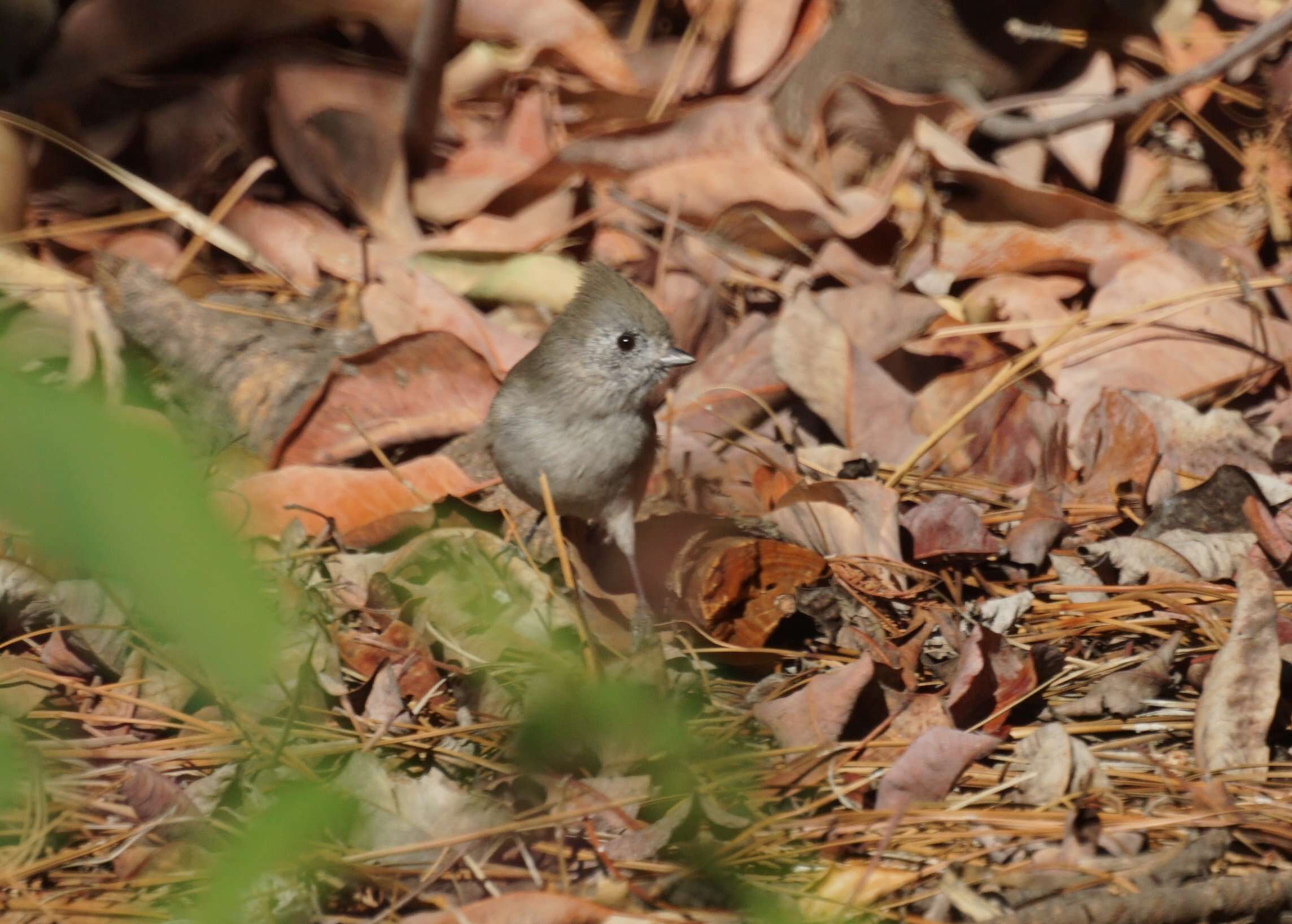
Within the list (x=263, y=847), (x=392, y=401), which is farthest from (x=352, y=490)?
(x=263, y=847)

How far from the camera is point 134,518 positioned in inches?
20.8

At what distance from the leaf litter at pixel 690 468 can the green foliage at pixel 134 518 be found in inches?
0.6

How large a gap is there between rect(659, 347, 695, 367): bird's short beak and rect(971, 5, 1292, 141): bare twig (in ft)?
5.58

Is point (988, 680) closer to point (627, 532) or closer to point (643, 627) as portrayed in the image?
point (643, 627)

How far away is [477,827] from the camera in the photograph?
206 centimetres

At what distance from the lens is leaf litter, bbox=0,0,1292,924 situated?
6.44 feet

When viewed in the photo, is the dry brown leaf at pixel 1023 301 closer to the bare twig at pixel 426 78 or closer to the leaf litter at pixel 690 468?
the leaf litter at pixel 690 468

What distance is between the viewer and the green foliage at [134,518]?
53cm

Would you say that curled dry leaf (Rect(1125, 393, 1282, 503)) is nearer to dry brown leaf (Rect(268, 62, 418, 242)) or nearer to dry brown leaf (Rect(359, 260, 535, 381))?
dry brown leaf (Rect(359, 260, 535, 381))

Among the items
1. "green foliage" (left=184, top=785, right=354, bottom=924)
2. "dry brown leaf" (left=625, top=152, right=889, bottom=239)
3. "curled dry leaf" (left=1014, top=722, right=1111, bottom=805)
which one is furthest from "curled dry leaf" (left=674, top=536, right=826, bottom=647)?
"green foliage" (left=184, top=785, right=354, bottom=924)

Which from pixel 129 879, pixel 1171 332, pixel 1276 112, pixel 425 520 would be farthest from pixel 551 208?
pixel 129 879

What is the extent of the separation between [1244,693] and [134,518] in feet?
6.99

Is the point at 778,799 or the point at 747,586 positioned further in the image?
the point at 747,586

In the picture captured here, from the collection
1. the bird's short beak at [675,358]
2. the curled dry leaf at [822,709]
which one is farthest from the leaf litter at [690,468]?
the bird's short beak at [675,358]
